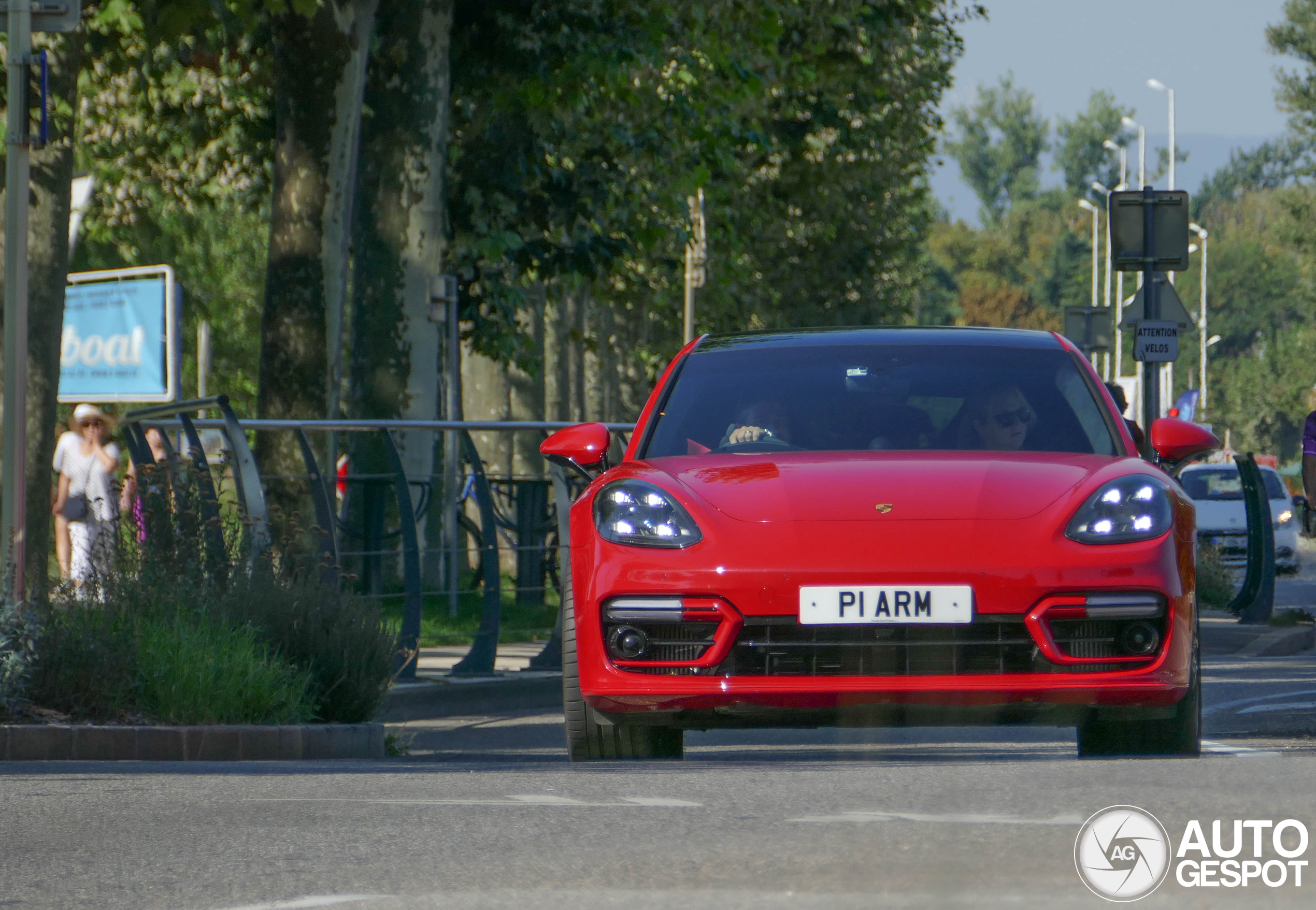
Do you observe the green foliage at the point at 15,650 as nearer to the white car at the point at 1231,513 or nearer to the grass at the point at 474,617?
the grass at the point at 474,617

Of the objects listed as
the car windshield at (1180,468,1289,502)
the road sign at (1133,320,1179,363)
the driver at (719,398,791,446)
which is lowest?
the car windshield at (1180,468,1289,502)

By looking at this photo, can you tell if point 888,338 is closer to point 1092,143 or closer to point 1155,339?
point 1155,339

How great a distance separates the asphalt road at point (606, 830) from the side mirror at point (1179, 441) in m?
1.06

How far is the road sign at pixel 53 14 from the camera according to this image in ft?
32.4

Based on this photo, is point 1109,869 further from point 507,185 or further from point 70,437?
point 507,185

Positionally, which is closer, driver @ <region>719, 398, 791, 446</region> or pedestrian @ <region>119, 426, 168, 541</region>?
driver @ <region>719, 398, 791, 446</region>

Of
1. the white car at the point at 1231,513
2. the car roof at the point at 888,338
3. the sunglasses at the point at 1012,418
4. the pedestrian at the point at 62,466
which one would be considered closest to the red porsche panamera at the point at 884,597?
the sunglasses at the point at 1012,418

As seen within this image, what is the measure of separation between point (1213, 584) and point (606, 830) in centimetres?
1646

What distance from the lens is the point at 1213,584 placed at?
21031 millimetres

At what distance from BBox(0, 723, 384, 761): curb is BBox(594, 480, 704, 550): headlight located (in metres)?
2.30

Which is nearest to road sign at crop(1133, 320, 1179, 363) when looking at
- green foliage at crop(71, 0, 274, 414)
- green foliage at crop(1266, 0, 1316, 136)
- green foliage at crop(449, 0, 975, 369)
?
green foliage at crop(449, 0, 975, 369)

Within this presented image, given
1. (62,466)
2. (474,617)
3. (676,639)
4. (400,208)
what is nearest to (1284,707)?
(474,617)

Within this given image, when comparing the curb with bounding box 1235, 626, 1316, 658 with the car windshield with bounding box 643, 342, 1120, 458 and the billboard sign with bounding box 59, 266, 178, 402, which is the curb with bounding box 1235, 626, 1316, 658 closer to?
the car windshield with bounding box 643, 342, 1120, 458

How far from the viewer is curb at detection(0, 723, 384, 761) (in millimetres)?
8211
